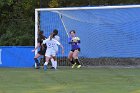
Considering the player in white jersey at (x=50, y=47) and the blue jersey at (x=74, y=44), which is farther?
the blue jersey at (x=74, y=44)

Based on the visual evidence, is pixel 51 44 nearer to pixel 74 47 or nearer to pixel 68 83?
pixel 74 47

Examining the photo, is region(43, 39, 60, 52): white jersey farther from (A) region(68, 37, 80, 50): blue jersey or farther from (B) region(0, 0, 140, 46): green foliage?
(B) region(0, 0, 140, 46): green foliage

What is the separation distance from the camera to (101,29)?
23.4 metres

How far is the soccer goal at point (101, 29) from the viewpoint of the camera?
76.2ft

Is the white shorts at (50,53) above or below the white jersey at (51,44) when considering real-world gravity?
below

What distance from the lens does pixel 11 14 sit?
3200 cm

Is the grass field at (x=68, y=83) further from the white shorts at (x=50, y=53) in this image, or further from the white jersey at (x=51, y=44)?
the white jersey at (x=51, y=44)

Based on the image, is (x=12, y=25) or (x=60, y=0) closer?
(x=12, y=25)

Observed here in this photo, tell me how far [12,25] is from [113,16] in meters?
8.91

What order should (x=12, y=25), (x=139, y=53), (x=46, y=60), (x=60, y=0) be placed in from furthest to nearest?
(x=60, y=0) → (x=12, y=25) → (x=139, y=53) → (x=46, y=60)

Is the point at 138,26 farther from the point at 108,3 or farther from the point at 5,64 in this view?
the point at 108,3

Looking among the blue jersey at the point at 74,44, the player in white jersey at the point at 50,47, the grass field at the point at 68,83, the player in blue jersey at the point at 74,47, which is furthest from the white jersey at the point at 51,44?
the grass field at the point at 68,83

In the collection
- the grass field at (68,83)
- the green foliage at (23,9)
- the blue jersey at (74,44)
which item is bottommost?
the grass field at (68,83)

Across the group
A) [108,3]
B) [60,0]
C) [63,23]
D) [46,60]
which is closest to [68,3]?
[60,0]
